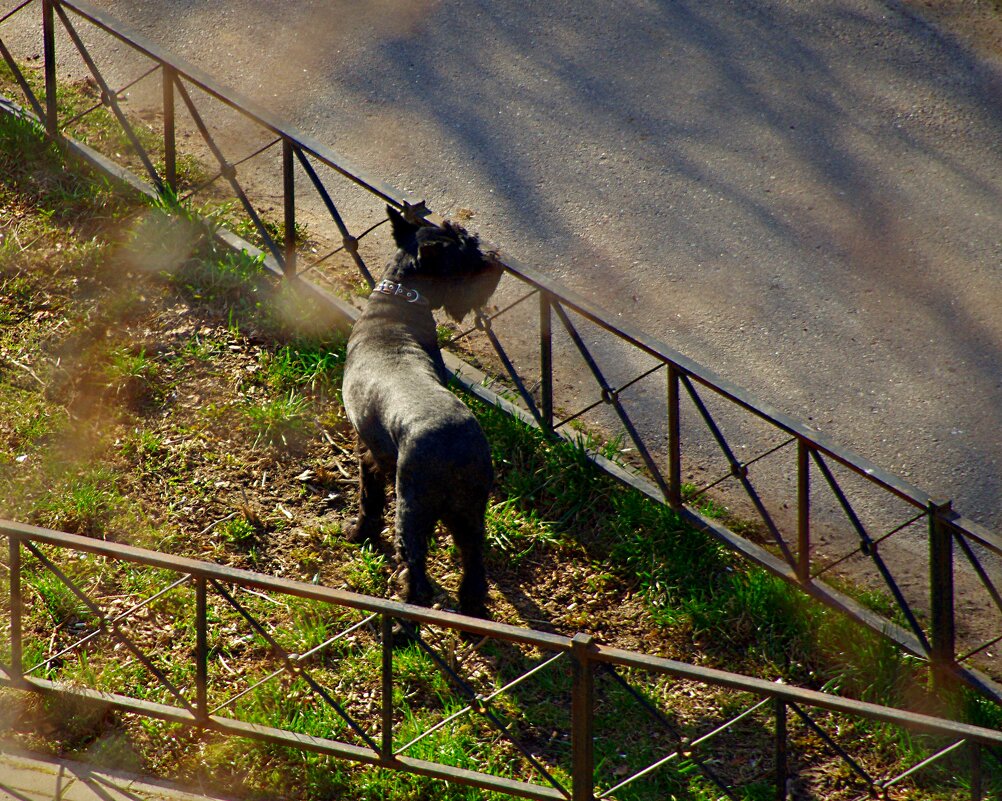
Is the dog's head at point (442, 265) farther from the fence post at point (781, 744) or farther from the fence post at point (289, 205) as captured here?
the fence post at point (781, 744)

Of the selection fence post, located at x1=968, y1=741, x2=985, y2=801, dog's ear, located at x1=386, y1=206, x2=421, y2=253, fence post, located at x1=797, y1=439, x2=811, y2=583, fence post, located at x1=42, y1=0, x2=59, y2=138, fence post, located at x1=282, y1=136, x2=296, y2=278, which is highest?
fence post, located at x1=42, y1=0, x2=59, y2=138

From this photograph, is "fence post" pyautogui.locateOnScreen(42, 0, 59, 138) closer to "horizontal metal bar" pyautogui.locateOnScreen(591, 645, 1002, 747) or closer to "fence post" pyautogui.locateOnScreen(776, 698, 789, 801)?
"horizontal metal bar" pyautogui.locateOnScreen(591, 645, 1002, 747)

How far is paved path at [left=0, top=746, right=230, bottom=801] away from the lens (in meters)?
4.96

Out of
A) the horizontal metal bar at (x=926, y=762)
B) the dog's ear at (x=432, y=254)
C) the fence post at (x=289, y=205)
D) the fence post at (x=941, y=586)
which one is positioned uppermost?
the fence post at (x=289, y=205)

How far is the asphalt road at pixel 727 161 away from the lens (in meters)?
7.77

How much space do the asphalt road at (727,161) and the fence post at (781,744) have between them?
2.80m

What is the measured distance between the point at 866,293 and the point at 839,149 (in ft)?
5.43

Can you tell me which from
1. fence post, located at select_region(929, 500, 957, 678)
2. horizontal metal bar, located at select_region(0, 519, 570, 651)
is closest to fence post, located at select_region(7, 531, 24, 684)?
horizontal metal bar, located at select_region(0, 519, 570, 651)

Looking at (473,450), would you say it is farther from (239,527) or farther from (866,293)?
(866,293)

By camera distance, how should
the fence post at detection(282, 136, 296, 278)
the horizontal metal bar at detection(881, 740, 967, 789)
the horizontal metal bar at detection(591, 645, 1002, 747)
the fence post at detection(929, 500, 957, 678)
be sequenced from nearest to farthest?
the horizontal metal bar at detection(591, 645, 1002, 747) < the horizontal metal bar at detection(881, 740, 967, 789) < the fence post at detection(929, 500, 957, 678) < the fence post at detection(282, 136, 296, 278)

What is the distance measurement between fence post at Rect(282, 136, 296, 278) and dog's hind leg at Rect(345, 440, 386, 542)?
1.82 metres

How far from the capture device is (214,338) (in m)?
7.58

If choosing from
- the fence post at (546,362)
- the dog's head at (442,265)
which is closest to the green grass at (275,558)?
the fence post at (546,362)

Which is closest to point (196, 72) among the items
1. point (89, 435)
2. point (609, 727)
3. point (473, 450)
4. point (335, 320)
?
point (335, 320)
